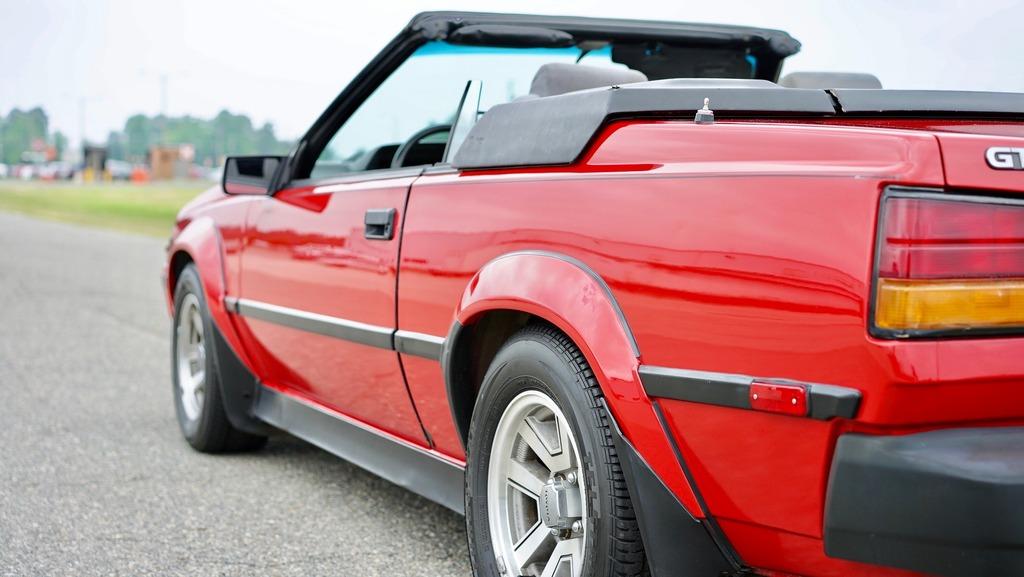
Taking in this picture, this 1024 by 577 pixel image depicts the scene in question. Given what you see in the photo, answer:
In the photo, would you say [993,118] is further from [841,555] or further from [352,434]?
[352,434]

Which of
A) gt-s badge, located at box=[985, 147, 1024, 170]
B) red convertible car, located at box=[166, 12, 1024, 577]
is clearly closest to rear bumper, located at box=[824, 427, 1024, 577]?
red convertible car, located at box=[166, 12, 1024, 577]

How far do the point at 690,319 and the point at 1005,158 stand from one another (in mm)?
615

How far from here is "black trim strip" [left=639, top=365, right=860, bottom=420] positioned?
196cm

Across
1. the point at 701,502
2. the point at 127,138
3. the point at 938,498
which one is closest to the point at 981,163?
the point at 938,498

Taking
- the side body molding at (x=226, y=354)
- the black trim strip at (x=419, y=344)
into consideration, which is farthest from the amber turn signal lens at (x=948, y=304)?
the side body molding at (x=226, y=354)

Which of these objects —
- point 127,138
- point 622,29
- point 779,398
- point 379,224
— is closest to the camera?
point 779,398

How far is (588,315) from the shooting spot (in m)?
2.46

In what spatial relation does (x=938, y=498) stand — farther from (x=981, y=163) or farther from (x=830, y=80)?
(x=830, y=80)

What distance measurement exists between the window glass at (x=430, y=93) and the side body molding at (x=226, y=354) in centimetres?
79

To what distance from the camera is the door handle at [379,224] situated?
11.2 feet

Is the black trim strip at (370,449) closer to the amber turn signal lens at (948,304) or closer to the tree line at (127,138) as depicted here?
the amber turn signal lens at (948,304)

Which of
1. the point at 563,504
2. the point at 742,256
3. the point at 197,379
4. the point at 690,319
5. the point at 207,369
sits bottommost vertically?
the point at 197,379

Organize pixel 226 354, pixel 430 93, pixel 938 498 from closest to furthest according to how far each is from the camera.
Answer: pixel 938 498 → pixel 430 93 → pixel 226 354

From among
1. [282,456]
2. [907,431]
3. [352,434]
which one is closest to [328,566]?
[352,434]
